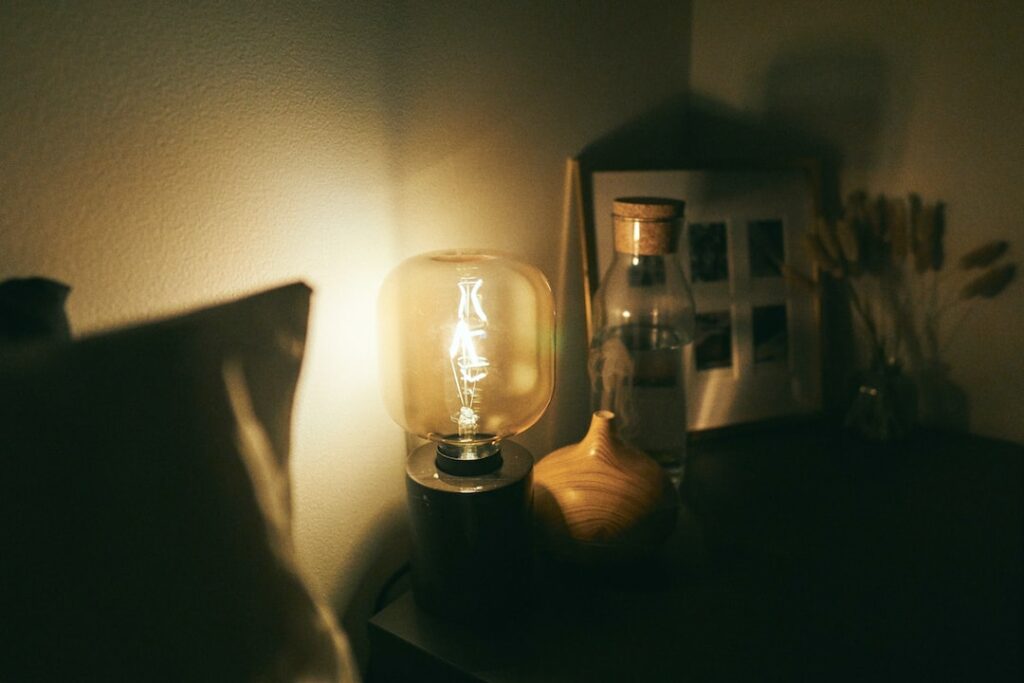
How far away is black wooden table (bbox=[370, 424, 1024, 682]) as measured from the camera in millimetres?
719

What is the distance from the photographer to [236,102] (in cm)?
67

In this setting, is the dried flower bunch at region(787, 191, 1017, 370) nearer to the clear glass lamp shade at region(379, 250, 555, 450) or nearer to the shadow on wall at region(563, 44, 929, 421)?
the shadow on wall at region(563, 44, 929, 421)

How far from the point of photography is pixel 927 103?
1.18 meters

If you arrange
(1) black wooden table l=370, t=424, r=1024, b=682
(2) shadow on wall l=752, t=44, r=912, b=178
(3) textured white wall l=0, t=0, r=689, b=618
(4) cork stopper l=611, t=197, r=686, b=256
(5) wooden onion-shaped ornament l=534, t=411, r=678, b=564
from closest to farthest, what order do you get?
1. (3) textured white wall l=0, t=0, r=689, b=618
2. (1) black wooden table l=370, t=424, r=1024, b=682
3. (5) wooden onion-shaped ornament l=534, t=411, r=678, b=564
4. (4) cork stopper l=611, t=197, r=686, b=256
5. (2) shadow on wall l=752, t=44, r=912, b=178

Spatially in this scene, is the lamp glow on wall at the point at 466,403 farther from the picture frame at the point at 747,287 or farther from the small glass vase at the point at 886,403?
the small glass vase at the point at 886,403

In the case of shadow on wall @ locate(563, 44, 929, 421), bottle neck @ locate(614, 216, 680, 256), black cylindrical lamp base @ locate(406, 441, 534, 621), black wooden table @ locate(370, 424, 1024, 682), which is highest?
shadow on wall @ locate(563, 44, 929, 421)

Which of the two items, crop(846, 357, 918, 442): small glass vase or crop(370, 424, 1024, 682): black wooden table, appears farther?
crop(846, 357, 918, 442): small glass vase

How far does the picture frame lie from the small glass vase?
3.4 inches

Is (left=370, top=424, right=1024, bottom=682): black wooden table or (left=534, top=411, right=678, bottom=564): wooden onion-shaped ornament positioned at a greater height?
(left=534, top=411, right=678, bottom=564): wooden onion-shaped ornament

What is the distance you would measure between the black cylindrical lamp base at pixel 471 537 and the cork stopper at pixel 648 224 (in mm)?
398

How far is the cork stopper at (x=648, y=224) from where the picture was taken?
3.31 feet

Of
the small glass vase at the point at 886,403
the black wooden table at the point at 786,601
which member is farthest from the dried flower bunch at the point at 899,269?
the black wooden table at the point at 786,601

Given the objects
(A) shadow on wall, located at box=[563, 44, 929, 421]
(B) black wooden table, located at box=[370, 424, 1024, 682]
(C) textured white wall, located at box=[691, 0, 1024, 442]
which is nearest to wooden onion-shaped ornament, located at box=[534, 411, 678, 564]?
(B) black wooden table, located at box=[370, 424, 1024, 682]

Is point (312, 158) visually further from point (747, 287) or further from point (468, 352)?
point (747, 287)
